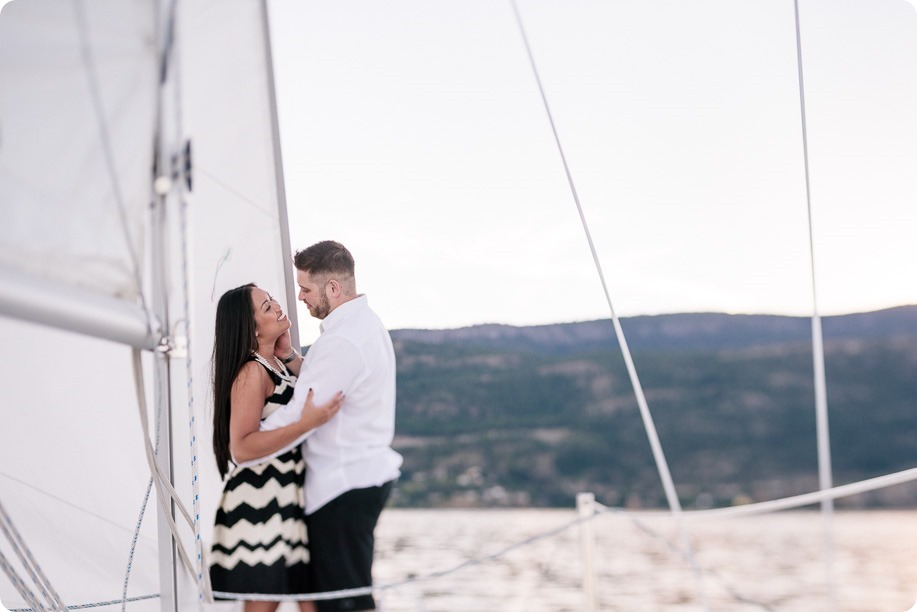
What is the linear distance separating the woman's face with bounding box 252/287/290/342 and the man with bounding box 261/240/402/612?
0.06 m

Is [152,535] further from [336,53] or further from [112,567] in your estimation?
[336,53]

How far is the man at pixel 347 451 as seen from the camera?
1.18 metres

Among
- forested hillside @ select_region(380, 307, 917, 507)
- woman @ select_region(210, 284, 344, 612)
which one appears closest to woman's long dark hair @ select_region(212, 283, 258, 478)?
woman @ select_region(210, 284, 344, 612)

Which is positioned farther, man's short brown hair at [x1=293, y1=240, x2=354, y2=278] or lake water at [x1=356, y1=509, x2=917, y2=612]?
lake water at [x1=356, y1=509, x2=917, y2=612]

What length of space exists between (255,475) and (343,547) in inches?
5.7

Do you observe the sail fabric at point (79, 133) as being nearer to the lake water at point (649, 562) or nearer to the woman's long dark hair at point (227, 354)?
the woman's long dark hair at point (227, 354)

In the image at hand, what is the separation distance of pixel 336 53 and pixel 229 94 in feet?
44.3

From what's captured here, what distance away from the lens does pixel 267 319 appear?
125 centimetres

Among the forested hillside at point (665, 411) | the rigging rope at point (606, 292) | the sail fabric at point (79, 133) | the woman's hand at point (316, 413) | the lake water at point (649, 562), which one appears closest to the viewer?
the woman's hand at point (316, 413)

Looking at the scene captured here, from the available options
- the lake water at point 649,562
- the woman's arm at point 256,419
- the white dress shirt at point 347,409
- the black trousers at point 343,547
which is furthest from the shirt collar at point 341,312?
the lake water at point 649,562

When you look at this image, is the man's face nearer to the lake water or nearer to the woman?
the woman

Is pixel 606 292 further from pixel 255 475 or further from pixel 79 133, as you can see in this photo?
pixel 79 133

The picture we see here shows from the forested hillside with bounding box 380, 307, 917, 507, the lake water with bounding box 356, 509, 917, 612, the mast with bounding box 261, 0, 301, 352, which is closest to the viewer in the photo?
the mast with bounding box 261, 0, 301, 352

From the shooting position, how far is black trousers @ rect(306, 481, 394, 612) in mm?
1181
